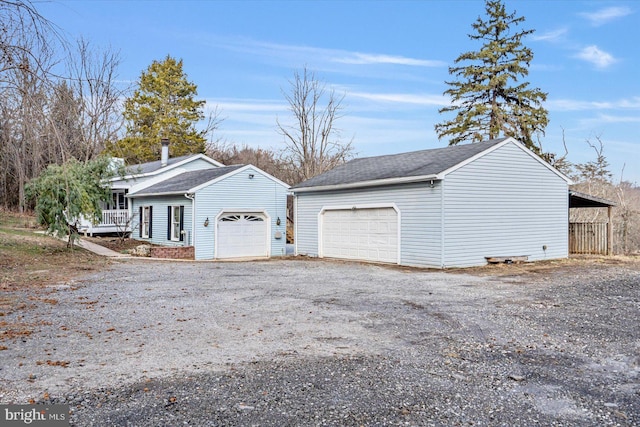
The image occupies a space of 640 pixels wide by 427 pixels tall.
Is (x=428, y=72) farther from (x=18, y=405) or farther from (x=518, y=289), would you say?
(x=18, y=405)

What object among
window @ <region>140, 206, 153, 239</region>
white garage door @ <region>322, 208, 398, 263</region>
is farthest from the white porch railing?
white garage door @ <region>322, 208, 398, 263</region>

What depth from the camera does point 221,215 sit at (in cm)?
1978

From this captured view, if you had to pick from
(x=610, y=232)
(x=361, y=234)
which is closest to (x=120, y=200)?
(x=361, y=234)

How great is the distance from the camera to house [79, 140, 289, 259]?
751 inches

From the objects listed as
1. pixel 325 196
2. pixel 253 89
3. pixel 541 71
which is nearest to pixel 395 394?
pixel 325 196

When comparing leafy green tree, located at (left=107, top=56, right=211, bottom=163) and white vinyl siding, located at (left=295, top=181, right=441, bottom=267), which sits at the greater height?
leafy green tree, located at (left=107, top=56, right=211, bottom=163)

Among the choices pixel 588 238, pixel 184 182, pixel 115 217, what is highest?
pixel 184 182

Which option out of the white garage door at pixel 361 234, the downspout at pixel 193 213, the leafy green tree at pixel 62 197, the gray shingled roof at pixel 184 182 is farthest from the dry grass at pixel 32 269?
the white garage door at pixel 361 234

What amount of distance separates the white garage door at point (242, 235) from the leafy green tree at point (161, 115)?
825 inches

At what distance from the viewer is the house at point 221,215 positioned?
1906 centimetres

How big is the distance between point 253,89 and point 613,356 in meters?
27.4

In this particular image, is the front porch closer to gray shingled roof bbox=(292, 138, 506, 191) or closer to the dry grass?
the dry grass

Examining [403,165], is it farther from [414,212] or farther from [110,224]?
[110,224]

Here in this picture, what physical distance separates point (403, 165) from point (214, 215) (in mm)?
7581
